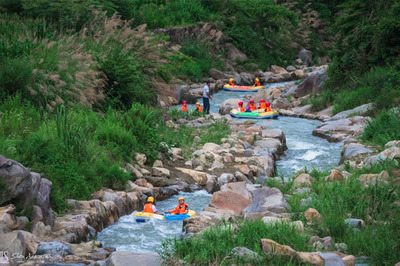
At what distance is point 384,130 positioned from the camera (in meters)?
14.8

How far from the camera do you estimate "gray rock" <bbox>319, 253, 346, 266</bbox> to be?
598cm

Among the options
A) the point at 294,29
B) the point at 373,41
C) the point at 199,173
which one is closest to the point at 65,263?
the point at 199,173

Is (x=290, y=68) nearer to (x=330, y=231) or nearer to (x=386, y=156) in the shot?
(x=386, y=156)

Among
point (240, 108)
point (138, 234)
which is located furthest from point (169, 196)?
point (240, 108)

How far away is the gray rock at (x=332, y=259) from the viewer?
5984 millimetres

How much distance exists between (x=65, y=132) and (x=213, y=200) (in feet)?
9.71

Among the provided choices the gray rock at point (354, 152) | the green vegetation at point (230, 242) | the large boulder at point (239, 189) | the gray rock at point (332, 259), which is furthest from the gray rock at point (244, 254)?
the gray rock at point (354, 152)

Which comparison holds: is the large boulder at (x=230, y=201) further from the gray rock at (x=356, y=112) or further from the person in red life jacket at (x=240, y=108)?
the person in red life jacket at (x=240, y=108)

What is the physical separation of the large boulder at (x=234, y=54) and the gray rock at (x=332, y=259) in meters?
30.5

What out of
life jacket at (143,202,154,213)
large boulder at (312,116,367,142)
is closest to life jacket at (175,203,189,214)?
life jacket at (143,202,154,213)

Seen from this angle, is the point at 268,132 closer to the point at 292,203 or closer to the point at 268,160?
the point at 268,160

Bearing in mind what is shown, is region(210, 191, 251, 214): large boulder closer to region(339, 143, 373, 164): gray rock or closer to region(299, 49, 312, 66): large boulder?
region(339, 143, 373, 164): gray rock

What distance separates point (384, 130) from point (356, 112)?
5068 mm

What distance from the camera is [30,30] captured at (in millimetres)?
15922
